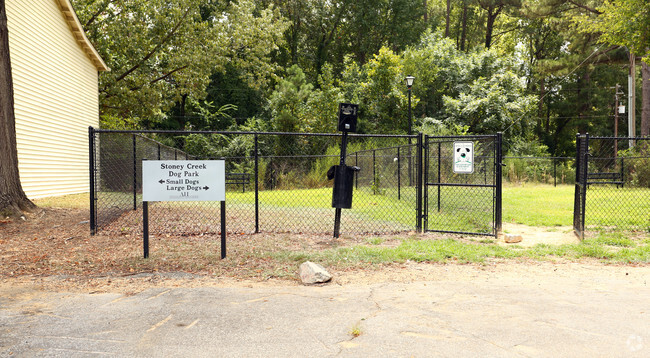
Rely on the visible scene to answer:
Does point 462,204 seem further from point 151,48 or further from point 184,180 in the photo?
point 151,48

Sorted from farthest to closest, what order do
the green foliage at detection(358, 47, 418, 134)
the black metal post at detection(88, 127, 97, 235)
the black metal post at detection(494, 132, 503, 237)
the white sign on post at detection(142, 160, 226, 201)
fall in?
the green foliage at detection(358, 47, 418, 134) → the black metal post at detection(494, 132, 503, 237) → the black metal post at detection(88, 127, 97, 235) → the white sign on post at detection(142, 160, 226, 201)

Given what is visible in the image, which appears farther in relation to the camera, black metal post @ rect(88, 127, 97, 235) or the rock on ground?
black metal post @ rect(88, 127, 97, 235)

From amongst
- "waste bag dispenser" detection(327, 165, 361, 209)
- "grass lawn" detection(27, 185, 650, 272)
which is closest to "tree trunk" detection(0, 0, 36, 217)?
"grass lawn" detection(27, 185, 650, 272)

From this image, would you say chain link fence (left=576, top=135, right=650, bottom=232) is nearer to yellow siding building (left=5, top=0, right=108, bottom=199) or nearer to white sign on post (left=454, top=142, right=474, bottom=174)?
white sign on post (left=454, top=142, right=474, bottom=174)

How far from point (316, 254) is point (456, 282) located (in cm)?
206

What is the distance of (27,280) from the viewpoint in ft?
17.9

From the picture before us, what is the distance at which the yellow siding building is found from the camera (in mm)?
13281

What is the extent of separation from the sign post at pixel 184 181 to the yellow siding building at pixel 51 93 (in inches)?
357

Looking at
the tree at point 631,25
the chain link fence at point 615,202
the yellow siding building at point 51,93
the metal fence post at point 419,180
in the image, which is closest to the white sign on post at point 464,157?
the metal fence post at point 419,180

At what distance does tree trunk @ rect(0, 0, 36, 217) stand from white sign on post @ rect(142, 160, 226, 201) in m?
4.73

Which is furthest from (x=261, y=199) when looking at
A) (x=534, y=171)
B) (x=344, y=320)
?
(x=534, y=171)

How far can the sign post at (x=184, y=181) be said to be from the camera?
6176 millimetres

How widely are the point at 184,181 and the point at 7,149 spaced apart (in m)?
5.46

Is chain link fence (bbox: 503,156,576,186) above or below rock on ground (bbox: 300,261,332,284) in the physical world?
above
